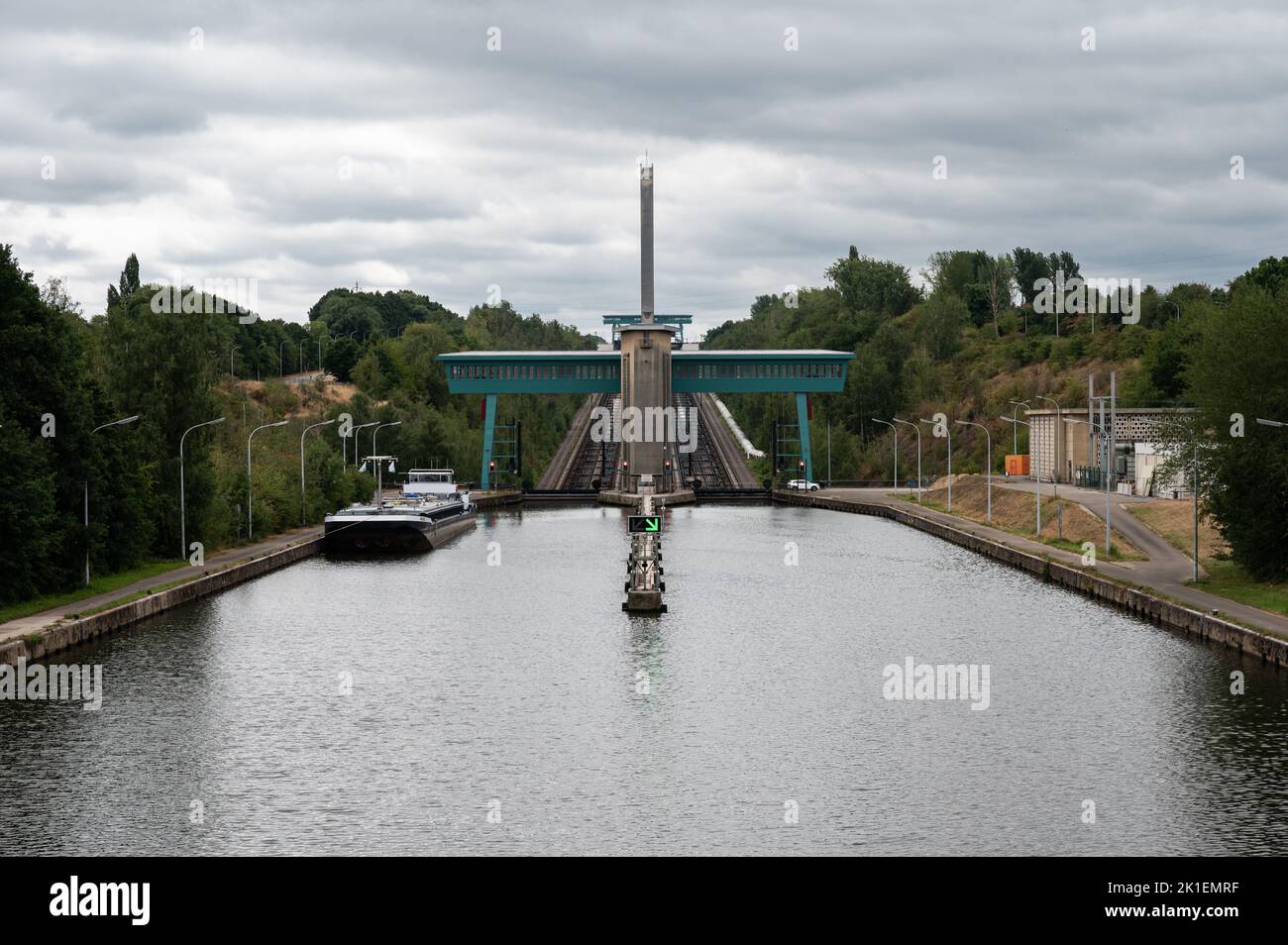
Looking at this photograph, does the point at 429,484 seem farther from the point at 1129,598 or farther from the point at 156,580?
the point at 1129,598

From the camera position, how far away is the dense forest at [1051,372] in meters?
47.7

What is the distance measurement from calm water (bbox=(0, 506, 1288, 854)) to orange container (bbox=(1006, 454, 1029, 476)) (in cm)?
5811

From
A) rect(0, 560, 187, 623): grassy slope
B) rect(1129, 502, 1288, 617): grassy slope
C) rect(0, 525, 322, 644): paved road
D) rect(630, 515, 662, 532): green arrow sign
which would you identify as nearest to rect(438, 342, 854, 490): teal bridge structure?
rect(0, 525, 322, 644): paved road

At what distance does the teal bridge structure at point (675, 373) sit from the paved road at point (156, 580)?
41.4 m

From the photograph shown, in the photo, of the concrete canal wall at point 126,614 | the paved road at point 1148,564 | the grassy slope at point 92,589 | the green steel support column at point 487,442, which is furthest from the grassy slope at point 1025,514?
the grassy slope at point 92,589

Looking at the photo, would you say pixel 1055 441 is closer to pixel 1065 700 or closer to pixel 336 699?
pixel 1065 700

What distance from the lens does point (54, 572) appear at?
46938 mm

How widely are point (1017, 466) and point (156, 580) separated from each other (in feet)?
239

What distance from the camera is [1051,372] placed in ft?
462

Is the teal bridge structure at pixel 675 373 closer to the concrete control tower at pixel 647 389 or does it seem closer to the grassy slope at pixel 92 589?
the concrete control tower at pixel 647 389

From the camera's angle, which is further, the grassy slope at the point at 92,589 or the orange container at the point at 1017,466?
the orange container at the point at 1017,466

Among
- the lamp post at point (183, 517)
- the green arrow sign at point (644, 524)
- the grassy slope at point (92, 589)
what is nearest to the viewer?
the grassy slope at point (92, 589)

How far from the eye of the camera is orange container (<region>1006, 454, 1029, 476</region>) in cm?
10994

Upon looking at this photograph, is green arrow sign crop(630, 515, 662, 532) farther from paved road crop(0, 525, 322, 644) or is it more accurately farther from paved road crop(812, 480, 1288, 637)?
paved road crop(812, 480, 1288, 637)
